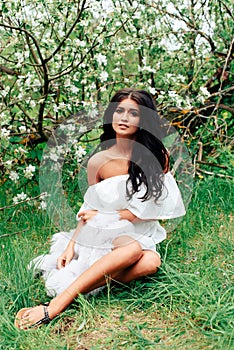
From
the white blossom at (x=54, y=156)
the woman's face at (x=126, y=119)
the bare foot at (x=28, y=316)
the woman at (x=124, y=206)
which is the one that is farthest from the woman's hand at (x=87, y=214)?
the white blossom at (x=54, y=156)

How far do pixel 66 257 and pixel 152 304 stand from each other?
1.80ft

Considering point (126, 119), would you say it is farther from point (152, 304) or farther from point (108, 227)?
point (152, 304)

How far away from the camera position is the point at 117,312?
243 centimetres

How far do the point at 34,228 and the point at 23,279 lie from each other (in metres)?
0.88

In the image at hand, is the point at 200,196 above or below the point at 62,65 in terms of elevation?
below

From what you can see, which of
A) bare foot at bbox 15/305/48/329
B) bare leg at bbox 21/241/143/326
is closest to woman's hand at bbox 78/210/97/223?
bare leg at bbox 21/241/143/326

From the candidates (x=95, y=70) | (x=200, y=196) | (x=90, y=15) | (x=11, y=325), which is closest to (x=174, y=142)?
(x=200, y=196)

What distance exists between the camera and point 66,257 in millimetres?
2760

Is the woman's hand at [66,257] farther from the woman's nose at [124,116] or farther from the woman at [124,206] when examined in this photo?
the woman's nose at [124,116]

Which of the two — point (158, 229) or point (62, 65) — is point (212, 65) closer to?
point (62, 65)

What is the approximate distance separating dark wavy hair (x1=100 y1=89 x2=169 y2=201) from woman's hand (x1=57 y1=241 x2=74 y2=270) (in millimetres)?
433

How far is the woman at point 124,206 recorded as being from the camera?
99.4 inches

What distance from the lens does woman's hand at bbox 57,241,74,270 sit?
2.73 meters

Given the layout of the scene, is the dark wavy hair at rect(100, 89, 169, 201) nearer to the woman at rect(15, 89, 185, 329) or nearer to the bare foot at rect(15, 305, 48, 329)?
the woman at rect(15, 89, 185, 329)
